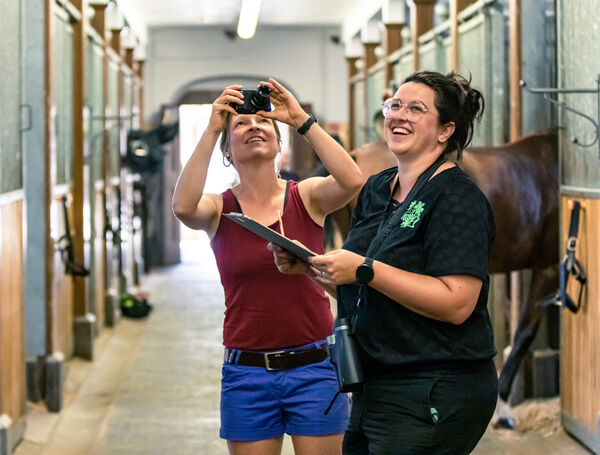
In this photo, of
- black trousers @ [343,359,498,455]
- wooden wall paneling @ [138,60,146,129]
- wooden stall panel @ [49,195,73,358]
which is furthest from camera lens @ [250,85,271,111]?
wooden wall paneling @ [138,60,146,129]

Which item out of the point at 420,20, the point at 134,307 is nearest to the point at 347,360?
the point at 420,20

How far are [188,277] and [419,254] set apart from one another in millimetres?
10180

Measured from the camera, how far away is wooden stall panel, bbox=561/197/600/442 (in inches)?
157

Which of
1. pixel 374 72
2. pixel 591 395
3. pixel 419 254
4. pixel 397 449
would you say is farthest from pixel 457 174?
pixel 374 72

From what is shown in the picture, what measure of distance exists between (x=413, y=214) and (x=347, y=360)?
326mm

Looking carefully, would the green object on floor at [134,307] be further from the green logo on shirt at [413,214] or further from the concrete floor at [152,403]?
the green logo on shirt at [413,214]

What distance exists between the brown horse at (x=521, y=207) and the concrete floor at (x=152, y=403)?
24.7 inches

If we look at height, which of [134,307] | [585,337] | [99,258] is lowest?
[134,307]

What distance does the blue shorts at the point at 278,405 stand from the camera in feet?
7.68

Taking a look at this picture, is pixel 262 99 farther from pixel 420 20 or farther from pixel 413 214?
pixel 420 20

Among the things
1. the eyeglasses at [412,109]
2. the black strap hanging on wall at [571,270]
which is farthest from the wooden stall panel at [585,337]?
the eyeglasses at [412,109]

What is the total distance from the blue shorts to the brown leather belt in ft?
0.04

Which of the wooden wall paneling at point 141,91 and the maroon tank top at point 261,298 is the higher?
the wooden wall paneling at point 141,91

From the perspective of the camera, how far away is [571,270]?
4047 millimetres
